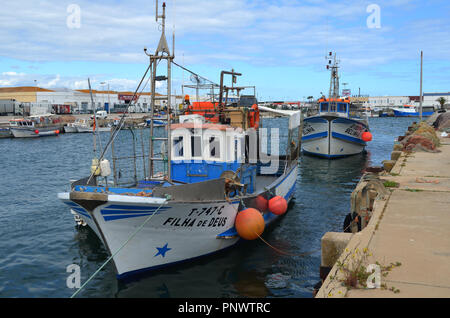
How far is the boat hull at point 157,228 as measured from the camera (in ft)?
32.2

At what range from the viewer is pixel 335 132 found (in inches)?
1459

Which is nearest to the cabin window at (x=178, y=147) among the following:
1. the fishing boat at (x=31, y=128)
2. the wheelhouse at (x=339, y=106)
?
the wheelhouse at (x=339, y=106)

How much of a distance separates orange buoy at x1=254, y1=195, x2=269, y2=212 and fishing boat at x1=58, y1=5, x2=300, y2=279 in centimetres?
2

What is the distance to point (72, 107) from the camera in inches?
4791

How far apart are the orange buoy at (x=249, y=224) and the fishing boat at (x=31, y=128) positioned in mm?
64668

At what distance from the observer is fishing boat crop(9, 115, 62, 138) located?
2616 inches

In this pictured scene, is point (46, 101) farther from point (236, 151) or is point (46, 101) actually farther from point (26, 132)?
point (236, 151)

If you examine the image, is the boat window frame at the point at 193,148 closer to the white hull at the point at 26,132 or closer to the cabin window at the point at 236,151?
the cabin window at the point at 236,151

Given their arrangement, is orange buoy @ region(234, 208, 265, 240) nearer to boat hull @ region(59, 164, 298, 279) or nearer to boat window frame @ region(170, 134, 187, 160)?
boat hull @ region(59, 164, 298, 279)

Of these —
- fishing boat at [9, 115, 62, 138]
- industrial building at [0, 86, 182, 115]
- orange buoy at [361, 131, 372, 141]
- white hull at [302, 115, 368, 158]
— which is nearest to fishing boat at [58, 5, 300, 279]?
white hull at [302, 115, 368, 158]
